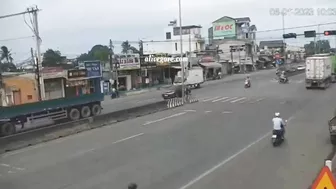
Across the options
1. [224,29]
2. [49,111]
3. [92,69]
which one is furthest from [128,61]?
[224,29]

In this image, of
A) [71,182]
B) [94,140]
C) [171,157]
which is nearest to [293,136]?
[171,157]

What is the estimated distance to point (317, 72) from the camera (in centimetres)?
3875

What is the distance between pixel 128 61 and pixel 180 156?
4003 centimetres

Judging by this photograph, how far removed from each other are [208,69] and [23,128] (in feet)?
174

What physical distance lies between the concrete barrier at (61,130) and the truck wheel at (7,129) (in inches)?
125

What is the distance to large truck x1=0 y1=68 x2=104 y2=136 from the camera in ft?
69.3

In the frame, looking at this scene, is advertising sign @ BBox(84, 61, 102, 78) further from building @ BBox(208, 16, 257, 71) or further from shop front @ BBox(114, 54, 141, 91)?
building @ BBox(208, 16, 257, 71)

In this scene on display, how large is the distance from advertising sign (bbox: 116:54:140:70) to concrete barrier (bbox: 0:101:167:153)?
1007 inches

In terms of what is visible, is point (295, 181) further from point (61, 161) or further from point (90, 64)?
point (90, 64)

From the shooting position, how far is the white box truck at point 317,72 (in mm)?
38781

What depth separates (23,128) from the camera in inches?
885

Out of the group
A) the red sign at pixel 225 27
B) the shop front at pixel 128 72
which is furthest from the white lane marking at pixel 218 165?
the red sign at pixel 225 27

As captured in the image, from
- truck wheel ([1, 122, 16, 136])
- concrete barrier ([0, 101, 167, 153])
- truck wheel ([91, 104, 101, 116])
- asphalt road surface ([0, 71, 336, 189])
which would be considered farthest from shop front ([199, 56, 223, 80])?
truck wheel ([1, 122, 16, 136])

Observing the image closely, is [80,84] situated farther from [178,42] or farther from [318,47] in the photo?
[318,47]
